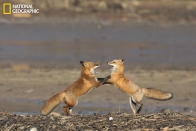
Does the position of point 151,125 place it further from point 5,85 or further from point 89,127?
point 5,85

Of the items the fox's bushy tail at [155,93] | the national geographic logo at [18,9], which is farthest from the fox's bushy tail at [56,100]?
the national geographic logo at [18,9]

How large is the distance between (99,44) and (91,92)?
7.80 meters

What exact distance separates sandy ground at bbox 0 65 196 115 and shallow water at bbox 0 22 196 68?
1.53 m

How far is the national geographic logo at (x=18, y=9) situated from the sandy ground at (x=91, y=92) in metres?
6.39

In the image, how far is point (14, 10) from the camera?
2289 centimetres

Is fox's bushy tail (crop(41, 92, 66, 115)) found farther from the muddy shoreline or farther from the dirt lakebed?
the muddy shoreline

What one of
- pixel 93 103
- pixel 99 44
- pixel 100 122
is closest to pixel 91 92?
pixel 93 103

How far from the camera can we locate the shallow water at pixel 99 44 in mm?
16969

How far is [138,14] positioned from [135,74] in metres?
10.9

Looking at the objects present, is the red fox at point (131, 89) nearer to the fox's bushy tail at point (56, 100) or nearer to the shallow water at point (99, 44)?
the fox's bushy tail at point (56, 100)

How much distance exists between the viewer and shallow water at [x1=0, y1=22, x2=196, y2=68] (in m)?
17.0

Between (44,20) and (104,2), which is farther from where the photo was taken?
(104,2)

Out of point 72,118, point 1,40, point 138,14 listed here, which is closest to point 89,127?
point 72,118

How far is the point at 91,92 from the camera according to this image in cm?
1223
